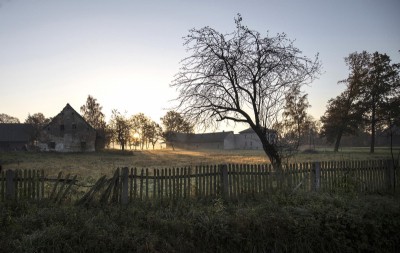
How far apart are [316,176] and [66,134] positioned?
132 feet

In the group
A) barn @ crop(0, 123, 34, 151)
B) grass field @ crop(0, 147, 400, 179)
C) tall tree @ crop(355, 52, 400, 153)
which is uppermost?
tall tree @ crop(355, 52, 400, 153)

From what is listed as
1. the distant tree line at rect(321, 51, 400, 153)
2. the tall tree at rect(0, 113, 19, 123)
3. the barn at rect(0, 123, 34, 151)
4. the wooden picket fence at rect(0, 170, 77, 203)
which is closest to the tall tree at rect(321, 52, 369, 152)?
the distant tree line at rect(321, 51, 400, 153)

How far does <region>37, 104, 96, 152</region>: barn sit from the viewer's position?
131 ft

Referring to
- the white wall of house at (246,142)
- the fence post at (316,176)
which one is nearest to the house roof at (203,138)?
the white wall of house at (246,142)

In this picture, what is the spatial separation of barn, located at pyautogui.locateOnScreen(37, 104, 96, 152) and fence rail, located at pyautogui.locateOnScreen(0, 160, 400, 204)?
3512 cm

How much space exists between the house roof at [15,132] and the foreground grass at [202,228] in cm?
5642

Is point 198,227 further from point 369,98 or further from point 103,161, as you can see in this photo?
point 369,98

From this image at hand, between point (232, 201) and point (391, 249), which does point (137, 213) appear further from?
point (391, 249)

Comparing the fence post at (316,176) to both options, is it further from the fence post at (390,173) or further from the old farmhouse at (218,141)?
the old farmhouse at (218,141)

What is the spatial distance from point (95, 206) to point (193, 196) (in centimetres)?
283

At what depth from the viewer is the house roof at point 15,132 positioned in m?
52.8

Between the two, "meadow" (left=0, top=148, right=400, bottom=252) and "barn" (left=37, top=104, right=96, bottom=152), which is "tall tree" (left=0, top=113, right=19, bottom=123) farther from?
"meadow" (left=0, top=148, right=400, bottom=252)

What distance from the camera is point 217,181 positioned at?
315 inches

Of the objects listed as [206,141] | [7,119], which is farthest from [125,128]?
[7,119]
